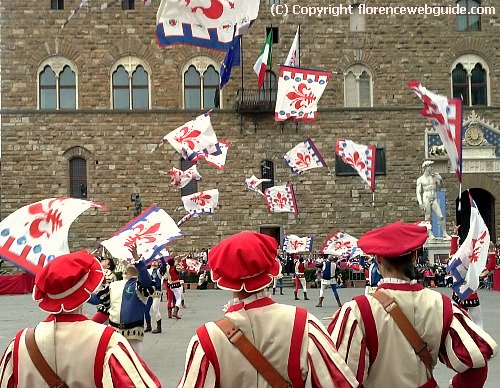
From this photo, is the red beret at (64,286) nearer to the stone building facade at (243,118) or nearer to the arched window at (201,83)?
the stone building facade at (243,118)

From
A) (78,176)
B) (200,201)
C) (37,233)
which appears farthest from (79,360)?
(78,176)

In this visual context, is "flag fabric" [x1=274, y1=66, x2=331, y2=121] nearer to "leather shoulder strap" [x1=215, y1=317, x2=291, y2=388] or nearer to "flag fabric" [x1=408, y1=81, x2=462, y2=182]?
"flag fabric" [x1=408, y1=81, x2=462, y2=182]

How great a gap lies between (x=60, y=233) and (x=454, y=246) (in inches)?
180

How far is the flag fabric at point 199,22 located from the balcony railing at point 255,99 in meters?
18.9

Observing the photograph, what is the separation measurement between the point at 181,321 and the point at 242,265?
1464 centimetres

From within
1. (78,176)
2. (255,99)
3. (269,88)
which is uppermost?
(269,88)

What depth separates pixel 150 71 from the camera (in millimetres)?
34312

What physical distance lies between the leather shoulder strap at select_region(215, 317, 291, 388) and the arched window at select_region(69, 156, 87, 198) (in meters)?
30.4

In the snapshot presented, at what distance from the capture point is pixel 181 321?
1884 centimetres

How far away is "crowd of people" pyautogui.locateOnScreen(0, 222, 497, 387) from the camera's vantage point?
4332mm

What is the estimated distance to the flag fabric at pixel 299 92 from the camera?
77.6ft

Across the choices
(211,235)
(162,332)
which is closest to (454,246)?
(162,332)

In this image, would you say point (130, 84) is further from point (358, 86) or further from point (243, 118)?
point (358, 86)

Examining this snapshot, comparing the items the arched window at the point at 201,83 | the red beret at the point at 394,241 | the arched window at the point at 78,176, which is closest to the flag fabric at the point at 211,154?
the arched window at the point at 201,83
